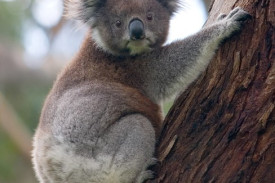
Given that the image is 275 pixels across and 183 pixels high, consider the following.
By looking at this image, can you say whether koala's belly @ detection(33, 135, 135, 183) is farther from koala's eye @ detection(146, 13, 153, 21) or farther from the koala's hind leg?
koala's eye @ detection(146, 13, 153, 21)

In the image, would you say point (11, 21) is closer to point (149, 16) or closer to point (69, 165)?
point (149, 16)

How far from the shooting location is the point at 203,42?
4.58 metres

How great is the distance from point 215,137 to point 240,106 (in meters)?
0.28

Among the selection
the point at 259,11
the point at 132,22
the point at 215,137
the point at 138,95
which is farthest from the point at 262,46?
the point at 132,22

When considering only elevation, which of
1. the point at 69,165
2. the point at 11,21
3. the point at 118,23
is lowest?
the point at 69,165

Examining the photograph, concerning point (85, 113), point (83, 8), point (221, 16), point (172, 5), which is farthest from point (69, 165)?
point (172, 5)

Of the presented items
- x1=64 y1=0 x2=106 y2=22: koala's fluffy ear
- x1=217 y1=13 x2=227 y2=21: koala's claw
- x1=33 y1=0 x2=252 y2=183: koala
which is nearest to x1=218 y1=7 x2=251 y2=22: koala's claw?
x1=33 y1=0 x2=252 y2=183: koala

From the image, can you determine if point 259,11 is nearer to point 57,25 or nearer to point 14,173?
point 14,173

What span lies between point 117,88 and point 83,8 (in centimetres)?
117

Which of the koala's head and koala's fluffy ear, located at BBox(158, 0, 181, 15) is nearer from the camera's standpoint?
the koala's head

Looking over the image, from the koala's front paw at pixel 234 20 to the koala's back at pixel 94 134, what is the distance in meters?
0.98

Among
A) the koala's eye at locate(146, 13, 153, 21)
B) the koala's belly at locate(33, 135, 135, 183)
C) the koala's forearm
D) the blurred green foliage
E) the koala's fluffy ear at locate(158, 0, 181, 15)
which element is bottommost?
the koala's belly at locate(33, 135, 135, 183)

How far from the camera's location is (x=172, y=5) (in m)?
5.58

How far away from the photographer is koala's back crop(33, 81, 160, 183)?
14.0 ft
